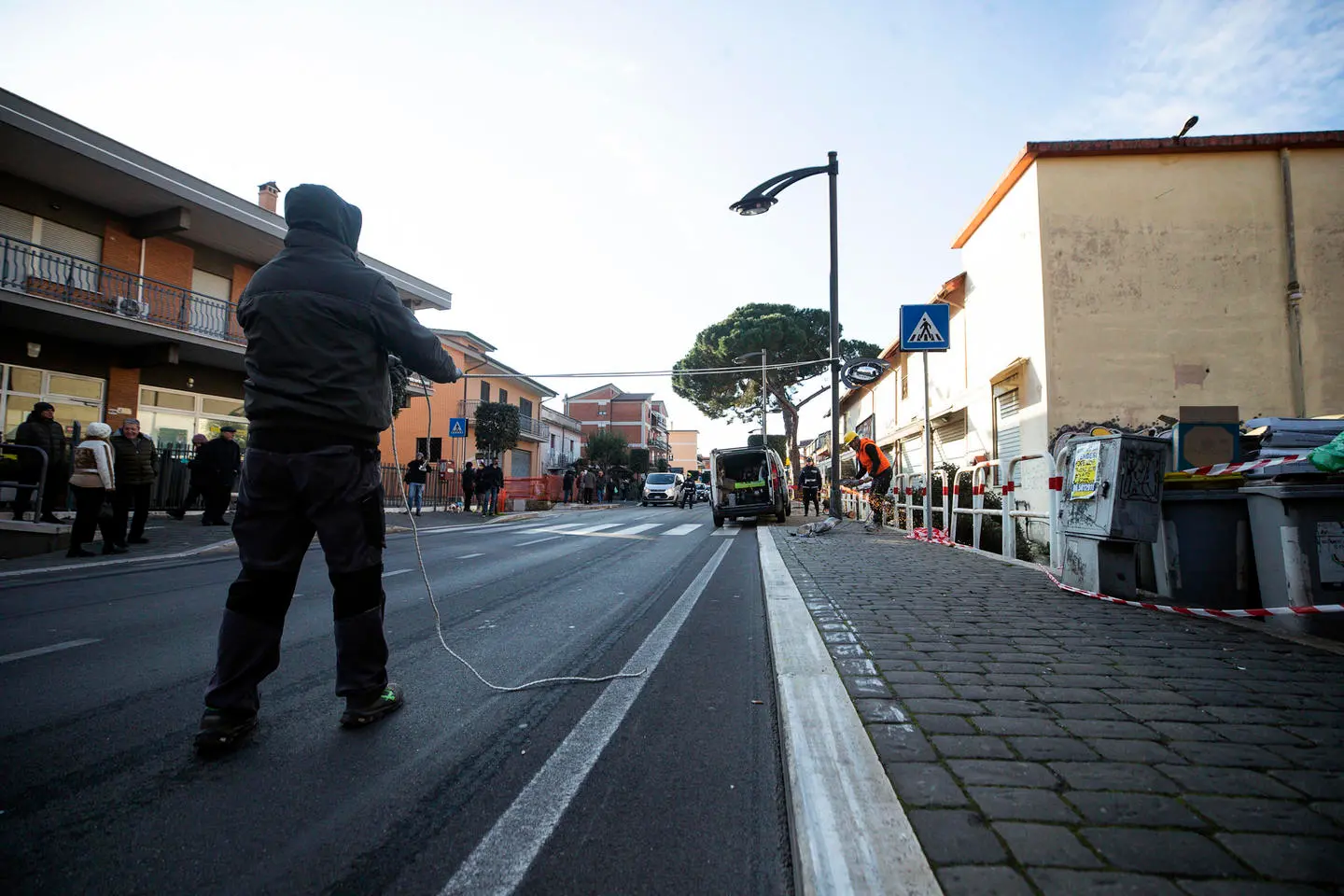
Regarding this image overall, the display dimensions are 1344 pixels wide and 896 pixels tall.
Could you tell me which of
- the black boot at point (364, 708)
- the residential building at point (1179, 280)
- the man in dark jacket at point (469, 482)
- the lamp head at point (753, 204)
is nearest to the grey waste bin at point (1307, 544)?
the black boot at point (364, 708)

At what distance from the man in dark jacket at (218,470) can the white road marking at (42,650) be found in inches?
361

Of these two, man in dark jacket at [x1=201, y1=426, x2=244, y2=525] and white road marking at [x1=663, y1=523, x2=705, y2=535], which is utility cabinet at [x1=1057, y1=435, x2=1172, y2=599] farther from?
man in dark jacket at [x1=201, y1=426, x2=244, y2=525]

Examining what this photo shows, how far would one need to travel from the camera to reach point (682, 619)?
476 cm

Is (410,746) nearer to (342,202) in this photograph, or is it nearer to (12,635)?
(342,202)

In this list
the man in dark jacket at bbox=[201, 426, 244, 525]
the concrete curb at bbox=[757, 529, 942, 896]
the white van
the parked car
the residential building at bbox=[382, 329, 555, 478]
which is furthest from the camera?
the parked car

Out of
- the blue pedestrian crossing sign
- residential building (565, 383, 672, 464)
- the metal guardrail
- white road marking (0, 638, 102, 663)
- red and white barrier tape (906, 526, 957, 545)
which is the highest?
residential building (565, 383, 672, 464)

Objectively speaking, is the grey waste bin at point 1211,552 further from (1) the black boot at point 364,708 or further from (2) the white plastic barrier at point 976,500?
(1) the black boot at point 364,708

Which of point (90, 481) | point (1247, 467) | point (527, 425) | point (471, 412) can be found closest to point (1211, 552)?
point (1247, 467)

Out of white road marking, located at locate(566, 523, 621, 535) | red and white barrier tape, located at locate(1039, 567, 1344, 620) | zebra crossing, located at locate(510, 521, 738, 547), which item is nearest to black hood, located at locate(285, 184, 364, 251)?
red and white barrier tape, located at locate(1039, 567, 1344, 620)

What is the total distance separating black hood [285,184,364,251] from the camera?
8.82 feet

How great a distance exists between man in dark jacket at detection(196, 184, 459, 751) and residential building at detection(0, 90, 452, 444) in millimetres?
14460

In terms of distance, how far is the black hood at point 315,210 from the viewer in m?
2.69

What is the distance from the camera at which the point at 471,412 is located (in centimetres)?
3647

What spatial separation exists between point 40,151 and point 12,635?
46.6ft
